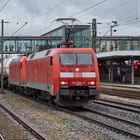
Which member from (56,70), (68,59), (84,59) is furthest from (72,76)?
(84,59)

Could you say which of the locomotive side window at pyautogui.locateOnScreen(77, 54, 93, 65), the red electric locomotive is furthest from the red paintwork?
the locomotive side window at pyautogui.locateOnScreen(77, 54, 93, 65)

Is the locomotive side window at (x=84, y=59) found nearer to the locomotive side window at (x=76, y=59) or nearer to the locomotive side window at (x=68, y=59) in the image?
the locomotive side window at (x=76, y=59)

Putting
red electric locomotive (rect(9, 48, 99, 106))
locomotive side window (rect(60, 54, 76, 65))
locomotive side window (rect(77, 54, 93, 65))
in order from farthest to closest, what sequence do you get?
locomotive side window (rect(77, 54, 93, 65)) < locomotive side window (rect(60, 54, 76, 65)) < red electric locomotive (rect(9, 48, 99, 106))

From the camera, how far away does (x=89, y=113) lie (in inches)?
816

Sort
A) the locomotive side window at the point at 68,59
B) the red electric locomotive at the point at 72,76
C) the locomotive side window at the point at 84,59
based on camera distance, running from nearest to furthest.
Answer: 1. the red electric locomotive at the point at 72,76
2. the locomotive side window at the point at 68,59
3. the locomotive side window at the point at 84,59

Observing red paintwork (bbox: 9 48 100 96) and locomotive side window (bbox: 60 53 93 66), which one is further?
locomotive side window (bbox: 60 53 93 66)

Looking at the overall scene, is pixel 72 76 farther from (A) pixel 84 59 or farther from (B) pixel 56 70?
(A) pixel 84 59

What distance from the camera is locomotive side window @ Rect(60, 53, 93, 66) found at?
71.4 feet

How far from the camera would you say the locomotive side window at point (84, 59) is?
21.9 m

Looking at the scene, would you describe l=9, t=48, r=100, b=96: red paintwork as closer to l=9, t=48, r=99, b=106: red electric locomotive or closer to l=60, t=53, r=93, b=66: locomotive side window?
l=9, t=48, r=99, b=106: red electric locomotive

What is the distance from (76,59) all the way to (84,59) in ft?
1.34

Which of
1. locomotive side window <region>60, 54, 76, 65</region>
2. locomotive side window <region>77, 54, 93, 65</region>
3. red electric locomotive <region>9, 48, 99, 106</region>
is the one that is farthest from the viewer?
locomotive side window <region>77, 54, 93, 65</region>

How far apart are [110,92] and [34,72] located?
1379 cm

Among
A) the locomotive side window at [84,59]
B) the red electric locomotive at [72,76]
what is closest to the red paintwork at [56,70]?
the red electric locomotive at [72,76]
